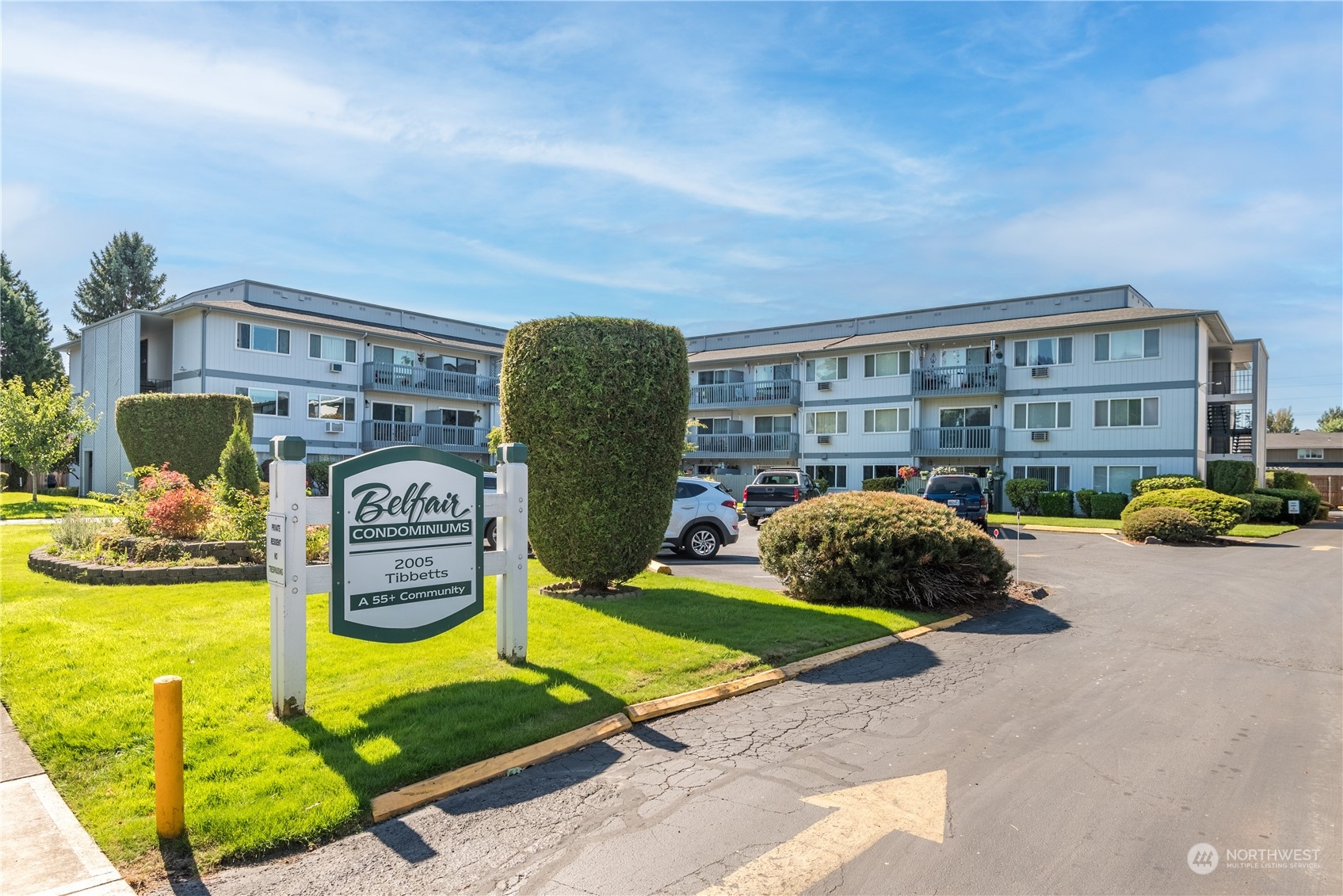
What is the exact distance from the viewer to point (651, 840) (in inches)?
169

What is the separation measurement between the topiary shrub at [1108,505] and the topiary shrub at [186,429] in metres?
30.5

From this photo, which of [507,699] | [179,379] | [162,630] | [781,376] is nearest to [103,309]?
[179,379]

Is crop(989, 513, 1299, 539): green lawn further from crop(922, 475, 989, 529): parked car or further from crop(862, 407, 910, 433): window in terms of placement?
crop(862, 407, 910, 433): window

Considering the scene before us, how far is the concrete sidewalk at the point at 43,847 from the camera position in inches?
149

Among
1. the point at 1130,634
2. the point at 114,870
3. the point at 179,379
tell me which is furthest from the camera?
the point at 179,379

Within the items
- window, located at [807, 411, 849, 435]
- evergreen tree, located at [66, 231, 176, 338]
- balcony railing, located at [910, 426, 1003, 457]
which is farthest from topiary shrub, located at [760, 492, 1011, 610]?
evergreen tree, located at [66, 231, 176, 338]

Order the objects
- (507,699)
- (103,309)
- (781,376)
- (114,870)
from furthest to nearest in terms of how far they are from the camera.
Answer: (103,309)
(781,376)
(507,699)
(114,870)

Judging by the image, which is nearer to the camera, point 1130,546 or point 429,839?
point 429,839

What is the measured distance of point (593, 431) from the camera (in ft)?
30.9

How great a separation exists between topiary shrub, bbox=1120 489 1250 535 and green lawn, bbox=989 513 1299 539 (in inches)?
53.2

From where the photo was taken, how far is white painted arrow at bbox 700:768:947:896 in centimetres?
388

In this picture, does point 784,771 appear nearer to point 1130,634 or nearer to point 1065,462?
point 1130,634

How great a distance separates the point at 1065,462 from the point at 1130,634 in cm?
2667

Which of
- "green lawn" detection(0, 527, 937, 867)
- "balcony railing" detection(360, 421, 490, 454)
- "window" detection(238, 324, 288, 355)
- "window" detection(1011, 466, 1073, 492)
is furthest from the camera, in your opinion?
"balcony railing" detection(360, 421, 490, 454)
